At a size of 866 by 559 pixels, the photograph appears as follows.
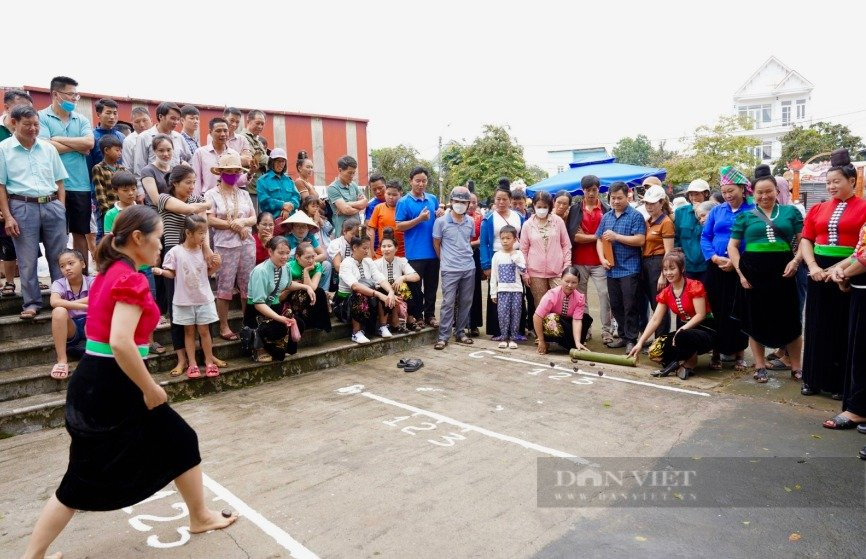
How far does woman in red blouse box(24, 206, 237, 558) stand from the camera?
2807 millimetres

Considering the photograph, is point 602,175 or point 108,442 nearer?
point 108,442

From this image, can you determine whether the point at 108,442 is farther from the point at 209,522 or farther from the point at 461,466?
the point at 461,466

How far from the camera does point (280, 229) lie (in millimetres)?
7215

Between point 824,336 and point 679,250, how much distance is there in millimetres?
1890

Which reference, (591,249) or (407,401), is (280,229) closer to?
(407,401)

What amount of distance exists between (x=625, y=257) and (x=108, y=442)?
19.8 feet

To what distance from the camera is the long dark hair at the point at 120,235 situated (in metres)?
2.92

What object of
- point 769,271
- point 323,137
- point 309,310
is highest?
point 323,137

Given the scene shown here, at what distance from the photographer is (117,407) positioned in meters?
2.90

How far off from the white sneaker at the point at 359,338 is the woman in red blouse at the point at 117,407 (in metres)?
4.26

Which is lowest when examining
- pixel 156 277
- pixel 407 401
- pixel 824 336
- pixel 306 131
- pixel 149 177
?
pixel 407 401

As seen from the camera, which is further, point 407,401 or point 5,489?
point 407,401

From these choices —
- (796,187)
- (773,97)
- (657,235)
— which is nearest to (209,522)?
(657,235)

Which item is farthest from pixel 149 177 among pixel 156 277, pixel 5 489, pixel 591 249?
pixel 591 249
